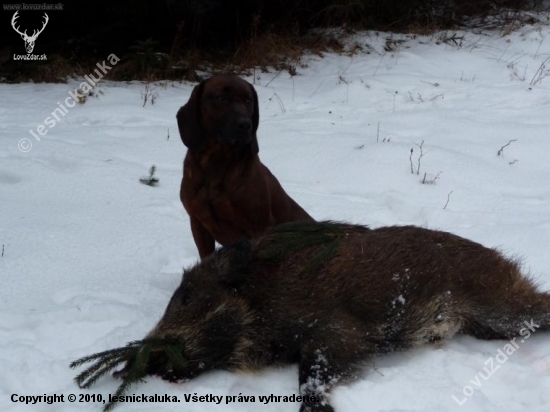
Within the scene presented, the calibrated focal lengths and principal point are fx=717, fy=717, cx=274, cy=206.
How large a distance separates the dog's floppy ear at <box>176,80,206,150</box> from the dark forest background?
5.39m

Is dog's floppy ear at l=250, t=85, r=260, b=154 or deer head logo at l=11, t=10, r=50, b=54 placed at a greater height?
dog's floppy ear at l=250, t=85, r=260, b=154

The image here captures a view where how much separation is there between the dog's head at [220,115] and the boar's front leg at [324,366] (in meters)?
1.69

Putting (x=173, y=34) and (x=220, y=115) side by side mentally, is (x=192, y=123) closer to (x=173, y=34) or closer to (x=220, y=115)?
(x=220, y=115)

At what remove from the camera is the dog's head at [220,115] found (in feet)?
14.6

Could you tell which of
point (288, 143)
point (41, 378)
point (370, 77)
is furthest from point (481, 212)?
point (370, 77)

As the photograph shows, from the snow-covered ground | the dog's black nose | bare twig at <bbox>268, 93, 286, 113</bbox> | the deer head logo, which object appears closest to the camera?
the snow-covered ground

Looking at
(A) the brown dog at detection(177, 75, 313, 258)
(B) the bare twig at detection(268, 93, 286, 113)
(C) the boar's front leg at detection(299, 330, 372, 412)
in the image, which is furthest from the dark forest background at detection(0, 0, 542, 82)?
(C) the boar's front leg at detection(299, 330, 372, 412)

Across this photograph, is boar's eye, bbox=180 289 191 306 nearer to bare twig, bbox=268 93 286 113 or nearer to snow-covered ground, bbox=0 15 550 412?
snow-covered ground, bbox=0 15 550 412

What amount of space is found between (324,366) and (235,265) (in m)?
0.64

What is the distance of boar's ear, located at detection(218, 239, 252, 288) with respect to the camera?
338 cm

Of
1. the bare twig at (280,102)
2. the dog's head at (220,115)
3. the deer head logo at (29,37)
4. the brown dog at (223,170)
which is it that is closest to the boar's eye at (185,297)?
the brown dog at (223,170)

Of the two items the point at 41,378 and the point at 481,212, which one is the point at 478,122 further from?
the point at 41,378

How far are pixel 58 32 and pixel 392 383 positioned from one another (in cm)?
934

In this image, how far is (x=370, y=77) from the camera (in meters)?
9.55
